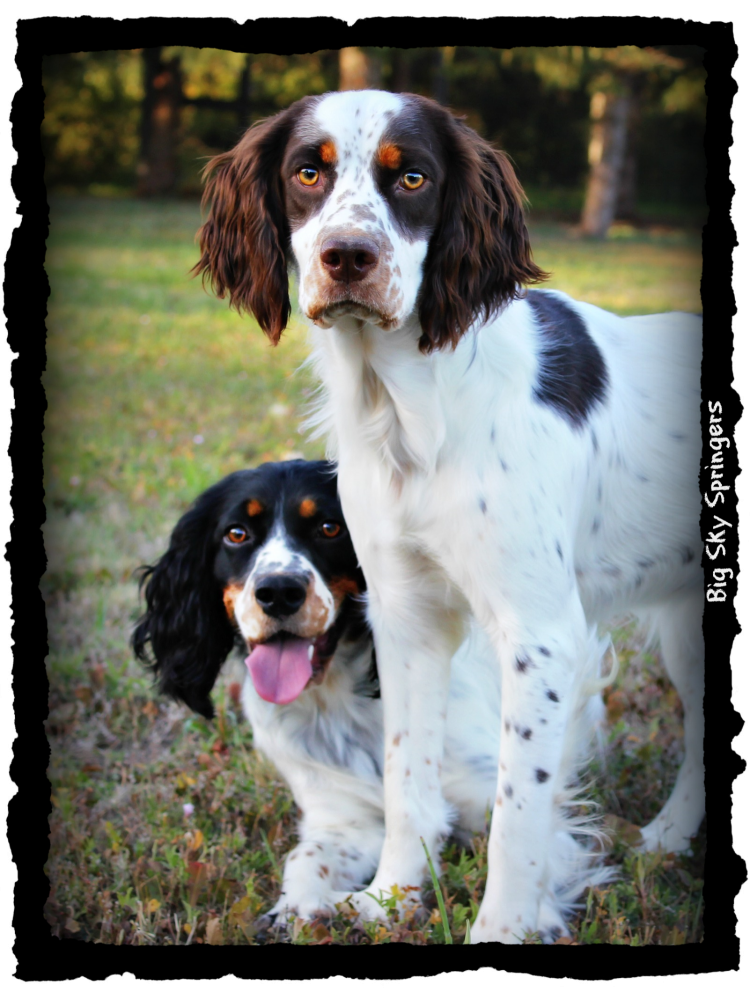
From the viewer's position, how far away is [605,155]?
18.8 ft

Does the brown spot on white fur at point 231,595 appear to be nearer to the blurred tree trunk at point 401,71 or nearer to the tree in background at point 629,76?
the blurred tree trunk at point 401,71

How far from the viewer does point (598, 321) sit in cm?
270

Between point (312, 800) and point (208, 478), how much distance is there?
234cm

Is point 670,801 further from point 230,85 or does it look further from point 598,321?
point 230,85

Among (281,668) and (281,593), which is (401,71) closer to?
(281,593)

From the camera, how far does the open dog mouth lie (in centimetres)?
284

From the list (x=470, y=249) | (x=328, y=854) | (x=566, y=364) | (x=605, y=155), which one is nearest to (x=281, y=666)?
A: (x=328, y=854)

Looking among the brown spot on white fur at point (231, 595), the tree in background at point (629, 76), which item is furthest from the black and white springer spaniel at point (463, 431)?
the brown spot on white fur at point (231, 595)

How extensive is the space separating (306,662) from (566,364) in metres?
1.02

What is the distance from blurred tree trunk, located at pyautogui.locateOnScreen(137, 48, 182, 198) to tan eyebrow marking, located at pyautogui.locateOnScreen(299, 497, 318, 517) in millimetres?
1069

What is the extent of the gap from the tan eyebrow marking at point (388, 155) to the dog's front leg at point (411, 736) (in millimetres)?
958

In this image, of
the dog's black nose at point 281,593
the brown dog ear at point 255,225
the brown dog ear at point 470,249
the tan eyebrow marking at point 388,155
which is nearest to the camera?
the tan eyebrow marking at point 388,155

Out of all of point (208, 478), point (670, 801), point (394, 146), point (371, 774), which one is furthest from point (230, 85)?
point (208, 478)

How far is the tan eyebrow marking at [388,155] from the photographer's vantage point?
7.13 feet
